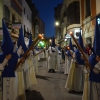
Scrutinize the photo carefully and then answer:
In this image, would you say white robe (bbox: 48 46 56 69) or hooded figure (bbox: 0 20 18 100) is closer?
hooded figure (bbox: 0 20 18 100)

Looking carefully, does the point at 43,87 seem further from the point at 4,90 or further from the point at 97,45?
the point at 97,45

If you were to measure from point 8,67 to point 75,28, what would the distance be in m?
16.5

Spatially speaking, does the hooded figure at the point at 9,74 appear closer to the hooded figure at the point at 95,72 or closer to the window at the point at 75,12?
the hooded figure at the point at 95,72

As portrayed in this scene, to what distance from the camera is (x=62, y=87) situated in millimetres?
8078

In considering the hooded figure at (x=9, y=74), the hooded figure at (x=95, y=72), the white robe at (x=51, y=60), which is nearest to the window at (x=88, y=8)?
the white robe at (x=51, y=60)

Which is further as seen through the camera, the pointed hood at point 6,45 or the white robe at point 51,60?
the white robe at point 51,60

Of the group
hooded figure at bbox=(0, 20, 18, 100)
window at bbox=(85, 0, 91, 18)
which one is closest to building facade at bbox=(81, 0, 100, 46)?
window at bbox=(85, 0, 91, 18)

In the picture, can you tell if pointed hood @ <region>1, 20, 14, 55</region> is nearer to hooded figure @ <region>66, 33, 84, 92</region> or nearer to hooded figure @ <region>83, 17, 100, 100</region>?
hooded figure @ <region>83, 17, 100, 100</region>

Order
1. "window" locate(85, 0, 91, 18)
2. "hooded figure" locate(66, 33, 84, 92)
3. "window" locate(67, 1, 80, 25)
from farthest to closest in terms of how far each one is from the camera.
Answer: "window" locate(67, 1, 80, 25) → "window" locate(85, 0, 91, 18) → "hooded figure" locate(66, 33, 84, 92)

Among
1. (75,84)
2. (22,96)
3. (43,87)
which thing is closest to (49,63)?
(43,87)

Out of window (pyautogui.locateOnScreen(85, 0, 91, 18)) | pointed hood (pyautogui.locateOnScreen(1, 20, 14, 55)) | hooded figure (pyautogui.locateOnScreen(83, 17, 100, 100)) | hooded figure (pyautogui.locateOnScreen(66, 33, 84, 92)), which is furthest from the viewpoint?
window (pyautogui.locateOnScreen(85, 0, 91, 18))

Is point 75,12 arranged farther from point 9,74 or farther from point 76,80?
point 9,74

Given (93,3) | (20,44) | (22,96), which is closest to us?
(22,96)

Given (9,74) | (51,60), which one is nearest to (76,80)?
(9,74)
